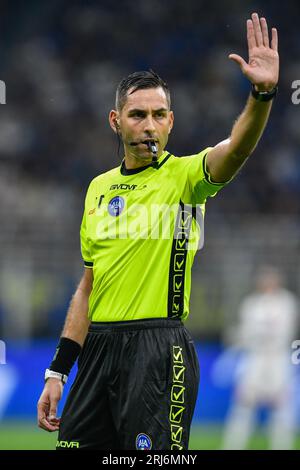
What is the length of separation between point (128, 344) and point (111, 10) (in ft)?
54.4

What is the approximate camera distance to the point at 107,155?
1745 cm

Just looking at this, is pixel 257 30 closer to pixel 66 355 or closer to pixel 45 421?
pixel 66 355

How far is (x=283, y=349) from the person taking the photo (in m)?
12.5

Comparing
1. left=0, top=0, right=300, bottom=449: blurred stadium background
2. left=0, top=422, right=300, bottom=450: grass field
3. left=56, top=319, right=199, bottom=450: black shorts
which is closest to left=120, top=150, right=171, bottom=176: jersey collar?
left=56, top=319, right=199, bottom=450: black shorts

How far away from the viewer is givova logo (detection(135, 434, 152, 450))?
4066mm

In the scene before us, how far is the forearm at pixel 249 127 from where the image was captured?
3.85 meters

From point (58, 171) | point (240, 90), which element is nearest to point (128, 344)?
point (58, 171)

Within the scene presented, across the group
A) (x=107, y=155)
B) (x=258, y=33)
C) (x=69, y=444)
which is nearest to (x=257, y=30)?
(x=258, y=33)

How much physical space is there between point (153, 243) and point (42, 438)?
25.0 feet

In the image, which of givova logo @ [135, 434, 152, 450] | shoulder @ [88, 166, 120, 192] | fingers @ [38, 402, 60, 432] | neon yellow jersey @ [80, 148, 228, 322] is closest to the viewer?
givova logo @ [135, 434, 152, 450]

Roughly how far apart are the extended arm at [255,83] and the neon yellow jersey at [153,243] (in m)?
0.26

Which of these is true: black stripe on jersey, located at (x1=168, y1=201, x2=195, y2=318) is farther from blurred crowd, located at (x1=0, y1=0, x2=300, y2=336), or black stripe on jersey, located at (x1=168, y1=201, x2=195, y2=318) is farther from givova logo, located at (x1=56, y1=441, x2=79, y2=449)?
blurred crowd, located at (x1=0, y1=0, x2=300, y2=336)

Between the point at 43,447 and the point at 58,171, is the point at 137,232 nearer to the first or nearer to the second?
the point at 43,447
